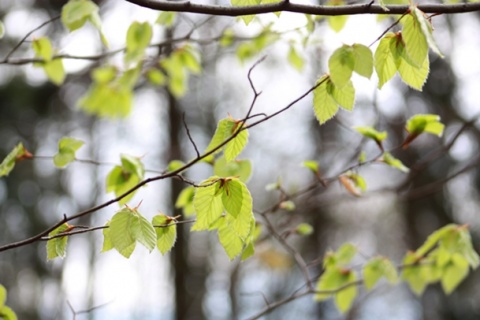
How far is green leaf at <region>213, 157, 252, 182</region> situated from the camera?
134 cm

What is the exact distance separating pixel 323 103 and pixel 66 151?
680 millimetres

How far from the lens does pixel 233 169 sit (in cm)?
135

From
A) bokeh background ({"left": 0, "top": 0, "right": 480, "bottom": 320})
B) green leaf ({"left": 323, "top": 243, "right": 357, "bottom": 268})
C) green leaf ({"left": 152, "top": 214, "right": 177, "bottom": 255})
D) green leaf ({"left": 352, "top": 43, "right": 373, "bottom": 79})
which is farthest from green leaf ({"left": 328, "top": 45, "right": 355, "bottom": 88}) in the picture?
bokeh background ({"left": 0, "top": 0, "right": 480, "bottom": 320})

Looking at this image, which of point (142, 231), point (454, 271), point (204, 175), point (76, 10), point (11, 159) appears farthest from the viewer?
point (204, 175)

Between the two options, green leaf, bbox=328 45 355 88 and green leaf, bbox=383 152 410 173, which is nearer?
green leaf, bbox=328 45 355 88

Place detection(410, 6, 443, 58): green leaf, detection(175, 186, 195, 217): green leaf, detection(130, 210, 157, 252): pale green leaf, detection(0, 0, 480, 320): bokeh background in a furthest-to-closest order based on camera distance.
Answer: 1. detection(0, 0, 480, 320): bokeh background
2. detection(175, 186, 195, 217): green leaf
3. detection(130, 210, 157, 252): pale green leaf
4. detection(410, 6, 443, 58): green leaf

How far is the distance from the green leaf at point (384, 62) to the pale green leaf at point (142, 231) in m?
0.47

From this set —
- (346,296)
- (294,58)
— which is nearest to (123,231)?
(346,296)

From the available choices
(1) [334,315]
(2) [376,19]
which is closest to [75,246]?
(1) [334,315]

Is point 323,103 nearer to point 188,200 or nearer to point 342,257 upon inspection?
point 188,200

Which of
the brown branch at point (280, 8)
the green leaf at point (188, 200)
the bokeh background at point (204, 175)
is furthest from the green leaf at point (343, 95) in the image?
the bokeh background at point (204, 175)

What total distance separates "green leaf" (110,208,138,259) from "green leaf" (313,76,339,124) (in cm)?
38

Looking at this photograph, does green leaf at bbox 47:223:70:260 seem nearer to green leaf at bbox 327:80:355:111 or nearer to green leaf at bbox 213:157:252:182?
green leaf at bbox 213:157:252:182

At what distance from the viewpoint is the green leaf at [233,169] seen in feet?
4.39
